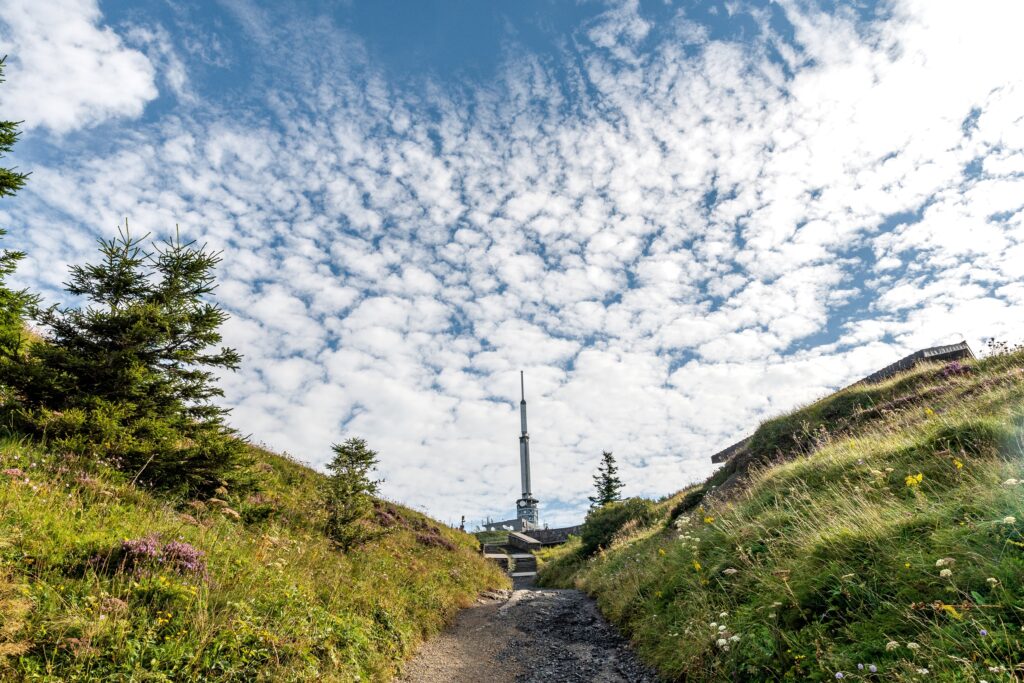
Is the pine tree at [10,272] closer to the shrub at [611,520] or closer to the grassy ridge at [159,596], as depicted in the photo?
the grassy ridge at [159,596]

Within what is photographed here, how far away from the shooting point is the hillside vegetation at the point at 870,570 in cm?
411

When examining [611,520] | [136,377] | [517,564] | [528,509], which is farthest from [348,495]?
[528,509]

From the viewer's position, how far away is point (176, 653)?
16.4ft

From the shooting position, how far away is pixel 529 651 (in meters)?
9.80

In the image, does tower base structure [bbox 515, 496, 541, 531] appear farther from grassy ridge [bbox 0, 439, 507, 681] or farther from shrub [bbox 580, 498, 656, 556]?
grassy ridge [bbox 0, 439, 507, 681]

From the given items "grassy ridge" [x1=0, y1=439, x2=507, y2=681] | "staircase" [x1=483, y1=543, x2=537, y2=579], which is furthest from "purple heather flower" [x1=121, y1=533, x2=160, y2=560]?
"staircase" [x1=483, y1=543, x2=537, y2=579]

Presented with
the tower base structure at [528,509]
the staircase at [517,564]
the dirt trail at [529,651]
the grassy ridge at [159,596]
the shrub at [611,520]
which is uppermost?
the tower base structure at [528,509]

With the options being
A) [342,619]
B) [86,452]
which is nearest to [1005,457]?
[342,619]

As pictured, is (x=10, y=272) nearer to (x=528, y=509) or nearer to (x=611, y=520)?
(x=611, y=520)

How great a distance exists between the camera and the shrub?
26797 mm

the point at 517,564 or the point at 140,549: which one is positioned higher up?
the point at 517,564

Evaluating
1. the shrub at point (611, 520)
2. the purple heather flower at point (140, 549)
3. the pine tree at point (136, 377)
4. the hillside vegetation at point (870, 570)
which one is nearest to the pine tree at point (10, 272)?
the pine tree at point (136, 377)

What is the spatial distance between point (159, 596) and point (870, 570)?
8155mm

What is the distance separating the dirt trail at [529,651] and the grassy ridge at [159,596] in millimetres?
816
